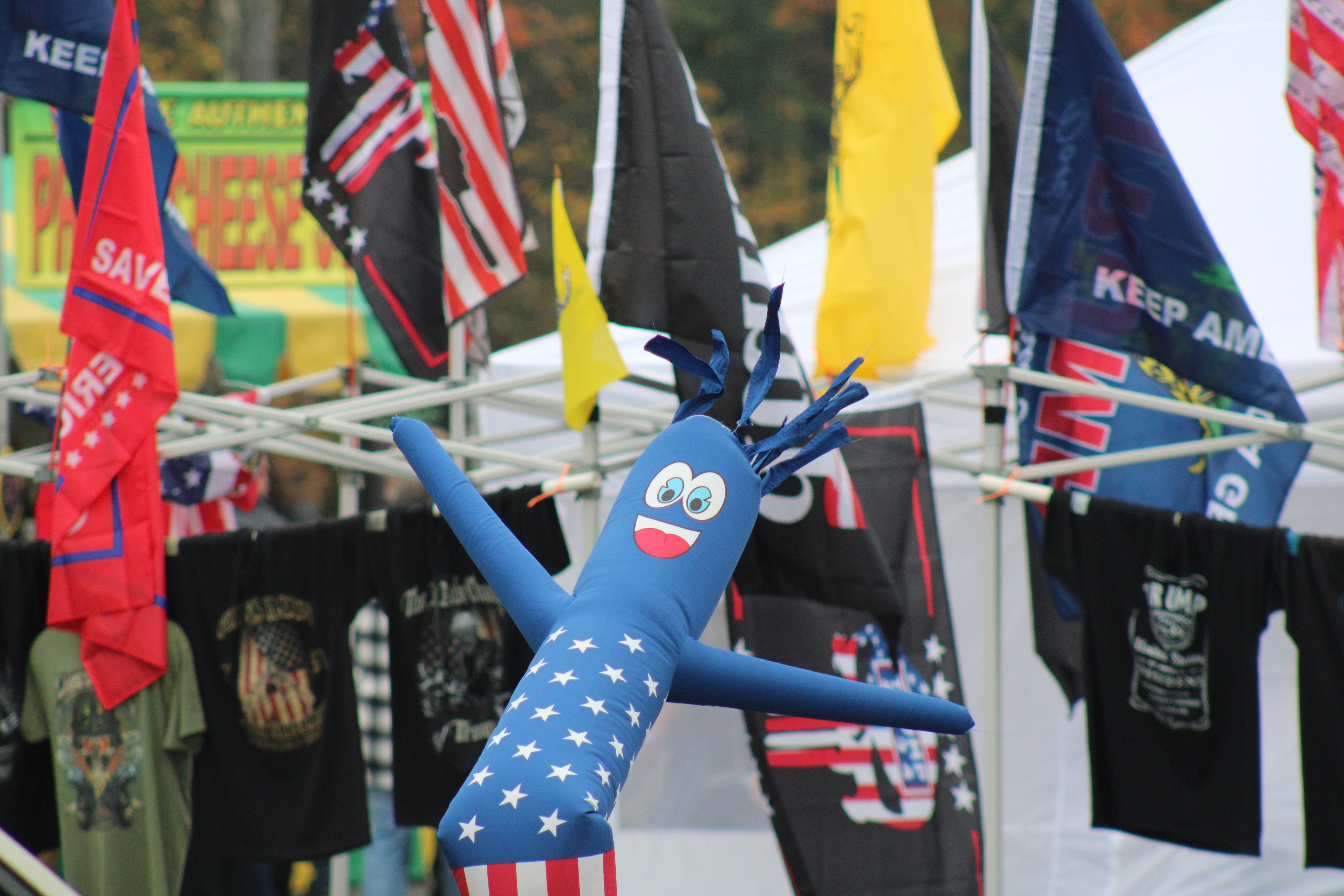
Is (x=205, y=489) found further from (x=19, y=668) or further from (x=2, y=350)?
(x=19, y=668)

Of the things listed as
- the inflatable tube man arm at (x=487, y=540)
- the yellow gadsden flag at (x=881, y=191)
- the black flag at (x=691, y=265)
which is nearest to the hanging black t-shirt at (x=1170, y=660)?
the black flag at (x=691, y=265)

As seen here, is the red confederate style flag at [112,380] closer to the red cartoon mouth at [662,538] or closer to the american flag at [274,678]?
the american flag at [274,678]

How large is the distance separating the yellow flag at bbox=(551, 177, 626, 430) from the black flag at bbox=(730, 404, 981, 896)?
0.72 meters

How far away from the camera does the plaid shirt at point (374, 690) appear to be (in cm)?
440

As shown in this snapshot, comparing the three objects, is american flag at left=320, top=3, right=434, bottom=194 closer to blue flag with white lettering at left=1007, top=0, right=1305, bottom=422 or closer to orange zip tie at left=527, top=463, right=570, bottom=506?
orange zip tie at left=527, top=463, right=570, bottom=506

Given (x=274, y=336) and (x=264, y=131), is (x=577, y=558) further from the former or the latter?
(x=264, y=131)

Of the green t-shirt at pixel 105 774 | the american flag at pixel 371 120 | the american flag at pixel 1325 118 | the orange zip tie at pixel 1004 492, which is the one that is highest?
the american flag at pixel 371 120

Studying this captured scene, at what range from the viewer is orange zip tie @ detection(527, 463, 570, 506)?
145 inches

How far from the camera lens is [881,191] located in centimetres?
472

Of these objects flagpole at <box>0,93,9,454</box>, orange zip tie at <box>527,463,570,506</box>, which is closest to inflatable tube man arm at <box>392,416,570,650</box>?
orange zip tie at <box>527,463,570,506</box>

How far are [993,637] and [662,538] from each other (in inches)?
75.1

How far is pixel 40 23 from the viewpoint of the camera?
13.5ft

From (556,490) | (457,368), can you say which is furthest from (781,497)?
(457,368)

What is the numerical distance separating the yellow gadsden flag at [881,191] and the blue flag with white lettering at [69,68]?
7.48ft
